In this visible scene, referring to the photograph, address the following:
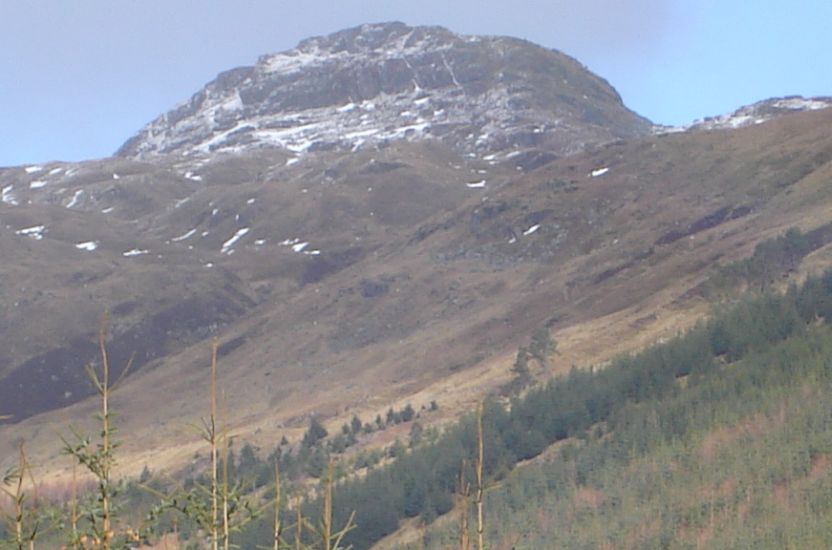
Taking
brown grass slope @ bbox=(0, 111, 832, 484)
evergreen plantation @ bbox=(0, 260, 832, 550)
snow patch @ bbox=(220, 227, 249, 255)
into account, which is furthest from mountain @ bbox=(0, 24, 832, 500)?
evergreen plantation @ bbox=(0, 260, 832, 550)

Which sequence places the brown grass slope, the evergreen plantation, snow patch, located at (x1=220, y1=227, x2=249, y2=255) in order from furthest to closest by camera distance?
snow patch, located at (x1=220, y1=227, x2=249, y2=255)
the brown grass slope
the evergreen plantation

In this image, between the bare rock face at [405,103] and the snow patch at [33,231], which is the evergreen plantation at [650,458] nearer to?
the snow patch at [33,231]

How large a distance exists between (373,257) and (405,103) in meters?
85.5

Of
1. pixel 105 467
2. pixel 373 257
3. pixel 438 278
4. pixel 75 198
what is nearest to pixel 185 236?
pixel 373 257

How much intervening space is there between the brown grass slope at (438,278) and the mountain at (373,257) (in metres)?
0.20

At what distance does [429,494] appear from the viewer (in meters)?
31.5

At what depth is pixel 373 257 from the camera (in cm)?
8881

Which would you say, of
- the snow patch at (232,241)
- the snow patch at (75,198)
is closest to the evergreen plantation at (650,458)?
the snow patch at (232,241)

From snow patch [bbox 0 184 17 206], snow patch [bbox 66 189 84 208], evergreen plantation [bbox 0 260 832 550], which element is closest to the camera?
evergreen plantation [bbox 0 260 832 550]

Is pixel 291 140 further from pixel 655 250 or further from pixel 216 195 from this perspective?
pixel 655 250

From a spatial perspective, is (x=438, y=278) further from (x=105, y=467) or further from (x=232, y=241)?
(x=105, y=467)

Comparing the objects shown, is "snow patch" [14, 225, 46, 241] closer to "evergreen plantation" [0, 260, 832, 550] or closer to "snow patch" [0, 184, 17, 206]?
"snow patch" [0, 184, 17, 206]

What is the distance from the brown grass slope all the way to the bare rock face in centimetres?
3886

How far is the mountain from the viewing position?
174 feet
